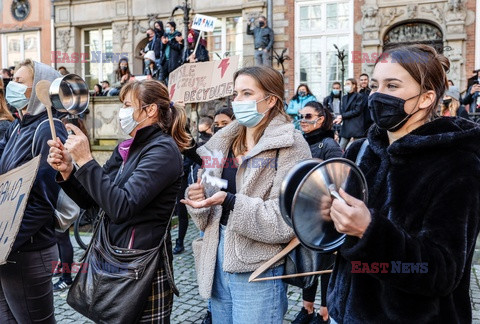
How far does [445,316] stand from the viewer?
1631 millimetres

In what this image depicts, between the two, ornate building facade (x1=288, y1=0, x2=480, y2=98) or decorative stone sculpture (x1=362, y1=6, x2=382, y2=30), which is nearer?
ornate building facade (x1=288, y1=0, x2=480, y2=98)

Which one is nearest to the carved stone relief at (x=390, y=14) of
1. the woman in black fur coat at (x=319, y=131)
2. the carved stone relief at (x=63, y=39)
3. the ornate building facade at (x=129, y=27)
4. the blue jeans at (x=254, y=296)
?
the ornate building facade at (x=129, y=27)

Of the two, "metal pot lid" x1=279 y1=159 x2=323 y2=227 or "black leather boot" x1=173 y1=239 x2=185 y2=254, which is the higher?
"metal pot lid" x1=279 y1=159 x2=323 y2=227

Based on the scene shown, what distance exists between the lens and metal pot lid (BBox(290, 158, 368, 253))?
59.1 inches

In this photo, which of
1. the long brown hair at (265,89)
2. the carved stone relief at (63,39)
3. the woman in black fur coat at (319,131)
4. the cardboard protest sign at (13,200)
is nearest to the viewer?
the cardboard protest sign at (13,200)

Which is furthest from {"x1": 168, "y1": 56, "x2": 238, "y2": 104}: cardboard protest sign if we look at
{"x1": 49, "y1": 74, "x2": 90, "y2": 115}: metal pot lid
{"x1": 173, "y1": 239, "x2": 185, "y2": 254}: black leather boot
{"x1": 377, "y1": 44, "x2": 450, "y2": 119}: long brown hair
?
{"x1": 377, "y1": 44, "x2": 450, "y2": 119}: long brown hair

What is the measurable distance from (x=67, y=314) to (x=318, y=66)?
13392 mm

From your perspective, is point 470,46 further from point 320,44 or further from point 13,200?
point 13,200

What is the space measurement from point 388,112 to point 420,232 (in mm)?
466

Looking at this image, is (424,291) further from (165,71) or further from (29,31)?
(29,31)

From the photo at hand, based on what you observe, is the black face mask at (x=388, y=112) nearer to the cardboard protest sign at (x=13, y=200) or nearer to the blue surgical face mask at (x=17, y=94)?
the cardboard protest sign at (x=13, y=200)

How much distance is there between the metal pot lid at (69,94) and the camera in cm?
229

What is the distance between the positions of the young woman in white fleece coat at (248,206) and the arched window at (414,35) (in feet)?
43.2

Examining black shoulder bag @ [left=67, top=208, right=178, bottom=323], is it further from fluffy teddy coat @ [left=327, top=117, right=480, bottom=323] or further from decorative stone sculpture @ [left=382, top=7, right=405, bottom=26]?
decorative stone sculpture @ [left=382, top=7, right=405, bottom=26]
